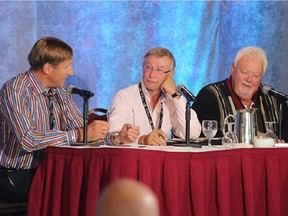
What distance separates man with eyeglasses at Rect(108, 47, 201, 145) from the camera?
3.49 metres

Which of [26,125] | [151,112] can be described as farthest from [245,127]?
[26,125]

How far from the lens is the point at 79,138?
2.97 metres

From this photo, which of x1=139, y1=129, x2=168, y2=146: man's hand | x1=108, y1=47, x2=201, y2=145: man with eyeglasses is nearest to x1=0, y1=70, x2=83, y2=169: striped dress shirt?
x1=139, y1=129, x2=168, y2=146: man's hand

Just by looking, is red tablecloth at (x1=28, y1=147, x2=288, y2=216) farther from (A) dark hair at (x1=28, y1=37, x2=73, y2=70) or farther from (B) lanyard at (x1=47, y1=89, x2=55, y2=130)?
(A) dark hair at (x1=28, y1=37, x2=73, y2=70)

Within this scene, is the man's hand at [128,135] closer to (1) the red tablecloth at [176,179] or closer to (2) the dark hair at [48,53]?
(1) the red tablecloth at [176,179]

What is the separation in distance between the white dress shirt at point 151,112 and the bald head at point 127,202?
3.03m

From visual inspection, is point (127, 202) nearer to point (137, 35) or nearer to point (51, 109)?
point (51, 109)

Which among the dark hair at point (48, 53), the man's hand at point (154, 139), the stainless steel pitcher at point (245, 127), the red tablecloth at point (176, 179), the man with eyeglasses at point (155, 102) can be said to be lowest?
the red tablecloth at point (176, 179)

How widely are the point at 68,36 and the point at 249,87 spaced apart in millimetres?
1493

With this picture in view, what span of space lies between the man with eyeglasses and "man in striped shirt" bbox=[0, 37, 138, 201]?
0.44 meters

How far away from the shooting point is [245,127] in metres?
3.16

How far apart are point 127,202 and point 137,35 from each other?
14.3 feet

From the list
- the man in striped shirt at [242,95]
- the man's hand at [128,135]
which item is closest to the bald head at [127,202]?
the man's hand at [128,135]

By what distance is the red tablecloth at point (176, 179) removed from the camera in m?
2.52
